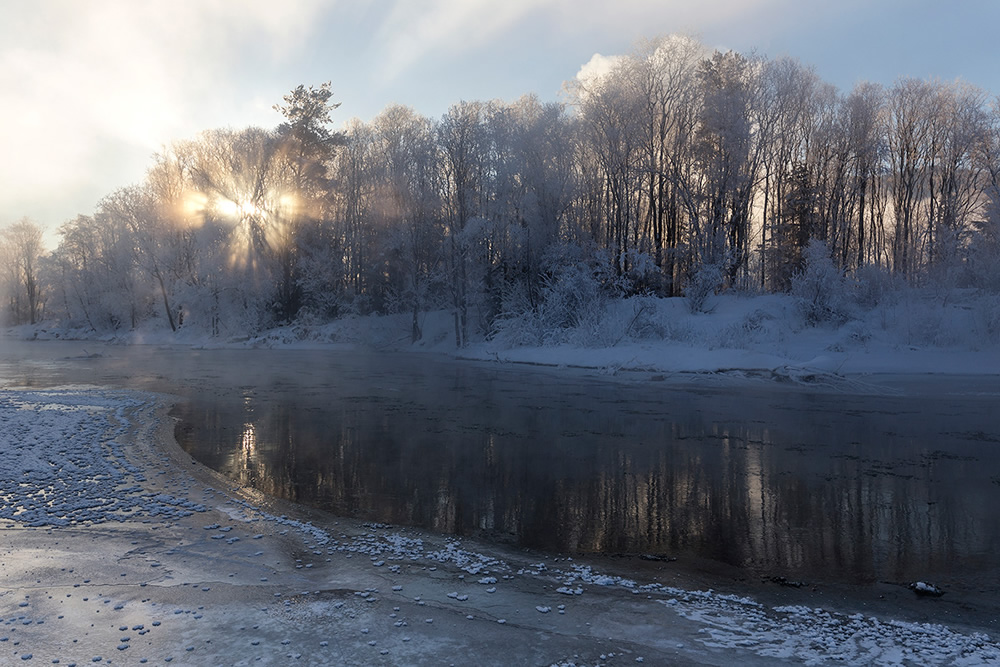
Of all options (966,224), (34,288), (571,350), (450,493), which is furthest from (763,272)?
(34,288)

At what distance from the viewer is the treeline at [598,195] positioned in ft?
114

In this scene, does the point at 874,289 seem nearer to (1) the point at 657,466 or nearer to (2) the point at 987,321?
(2) the point at 987,321

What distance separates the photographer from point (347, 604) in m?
4.60

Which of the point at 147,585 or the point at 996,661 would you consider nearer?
the point at 996,661

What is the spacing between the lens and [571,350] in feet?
93.9

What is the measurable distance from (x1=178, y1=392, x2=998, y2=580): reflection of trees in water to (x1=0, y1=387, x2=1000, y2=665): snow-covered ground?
0.90 meters

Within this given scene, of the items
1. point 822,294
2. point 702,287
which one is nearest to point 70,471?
point 702,287

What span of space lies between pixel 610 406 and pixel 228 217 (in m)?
40.4

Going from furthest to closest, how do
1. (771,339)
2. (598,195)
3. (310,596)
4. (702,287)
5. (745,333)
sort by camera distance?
(598,195)
(702,287)
(745,333)
(771,339)
(310,596)

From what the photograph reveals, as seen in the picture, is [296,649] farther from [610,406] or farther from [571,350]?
[571,350]

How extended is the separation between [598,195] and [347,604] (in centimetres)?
3528

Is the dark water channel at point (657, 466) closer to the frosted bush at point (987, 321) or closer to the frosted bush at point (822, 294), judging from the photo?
the frosted bush at point (987, 321)

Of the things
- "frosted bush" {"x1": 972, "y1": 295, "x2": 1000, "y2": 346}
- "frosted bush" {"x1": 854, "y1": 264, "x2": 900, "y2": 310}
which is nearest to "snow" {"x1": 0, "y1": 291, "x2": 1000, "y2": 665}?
"frosted bush" {"x1": 972, "y1": 295, "x2": 1000, "y2": 346}

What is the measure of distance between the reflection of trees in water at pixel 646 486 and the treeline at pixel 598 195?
2085 cm
